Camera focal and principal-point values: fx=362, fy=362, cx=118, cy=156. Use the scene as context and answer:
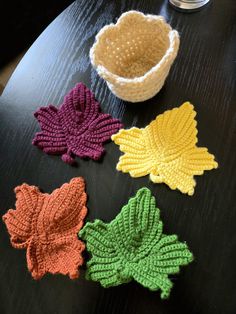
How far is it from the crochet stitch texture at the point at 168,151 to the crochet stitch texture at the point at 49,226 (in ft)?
0.32

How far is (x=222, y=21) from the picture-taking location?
0.70 m

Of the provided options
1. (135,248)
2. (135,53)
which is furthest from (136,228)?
(135,53)

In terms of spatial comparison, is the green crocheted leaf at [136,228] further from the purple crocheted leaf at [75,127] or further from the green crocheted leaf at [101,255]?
the purple crocheted leaf at [75,127]

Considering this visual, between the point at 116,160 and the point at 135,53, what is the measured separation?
0.21 meters

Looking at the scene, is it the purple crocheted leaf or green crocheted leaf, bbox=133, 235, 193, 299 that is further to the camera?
the purple crocheted leaf

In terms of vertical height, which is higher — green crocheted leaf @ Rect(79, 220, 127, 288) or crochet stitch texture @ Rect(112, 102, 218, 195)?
crochet stitch texture @ Rect(112, 102, 218, 195)

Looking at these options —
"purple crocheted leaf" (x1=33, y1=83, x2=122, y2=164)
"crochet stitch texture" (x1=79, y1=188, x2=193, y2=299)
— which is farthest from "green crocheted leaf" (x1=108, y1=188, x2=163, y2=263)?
"purple crocheted leaf" (x1=33, y1=83, x2=122, y2=164)

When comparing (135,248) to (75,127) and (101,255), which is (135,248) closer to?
(101,255)

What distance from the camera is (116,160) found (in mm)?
626

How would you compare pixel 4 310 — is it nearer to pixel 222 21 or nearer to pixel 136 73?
pixel 136 73

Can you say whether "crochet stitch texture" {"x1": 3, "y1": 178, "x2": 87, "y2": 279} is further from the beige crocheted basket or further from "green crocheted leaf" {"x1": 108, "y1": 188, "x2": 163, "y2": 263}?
the beige crocheted basket

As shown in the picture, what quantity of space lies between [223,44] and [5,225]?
20.4 inches

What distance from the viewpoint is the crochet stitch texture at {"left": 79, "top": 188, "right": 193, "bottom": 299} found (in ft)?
1.72

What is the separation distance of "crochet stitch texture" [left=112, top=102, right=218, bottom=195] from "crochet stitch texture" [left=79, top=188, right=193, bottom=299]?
0.04m
